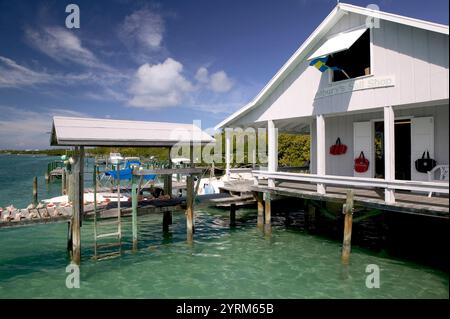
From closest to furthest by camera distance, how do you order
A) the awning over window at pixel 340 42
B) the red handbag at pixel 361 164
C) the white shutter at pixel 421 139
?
1. the awning over window at pixel 340 42
2. the white shutter at pixel 421 139
3. the red handbag at pixel 361 164

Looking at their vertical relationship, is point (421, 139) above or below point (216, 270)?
above

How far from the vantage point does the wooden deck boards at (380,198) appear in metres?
8.76

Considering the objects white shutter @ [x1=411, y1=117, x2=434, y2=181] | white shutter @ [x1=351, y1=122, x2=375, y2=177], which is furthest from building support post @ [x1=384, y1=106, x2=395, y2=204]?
white shutter @ [x1=351, y1=122, x2=375, y2=177]

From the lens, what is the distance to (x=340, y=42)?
1135 cm

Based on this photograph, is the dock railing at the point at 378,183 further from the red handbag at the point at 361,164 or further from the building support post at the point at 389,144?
the red handbag at the point at 361,164

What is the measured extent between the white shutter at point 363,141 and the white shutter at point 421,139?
1.75 m

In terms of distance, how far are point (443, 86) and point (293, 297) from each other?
7.25 meters

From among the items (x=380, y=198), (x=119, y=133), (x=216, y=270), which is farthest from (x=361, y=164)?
(x=119, y=133)

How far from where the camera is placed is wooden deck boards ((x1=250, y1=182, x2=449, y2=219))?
28.7 ft

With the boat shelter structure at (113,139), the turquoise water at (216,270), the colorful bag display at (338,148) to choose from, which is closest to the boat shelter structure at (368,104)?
the colorful bag display at (338,148)

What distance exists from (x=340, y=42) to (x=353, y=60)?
3.70ft

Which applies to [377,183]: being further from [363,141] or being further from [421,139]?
[363,141]

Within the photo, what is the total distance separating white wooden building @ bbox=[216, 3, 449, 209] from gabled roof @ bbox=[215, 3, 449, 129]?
0.10 ft
